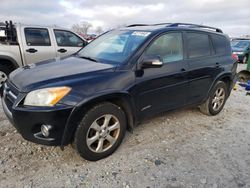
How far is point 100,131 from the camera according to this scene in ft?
9.15

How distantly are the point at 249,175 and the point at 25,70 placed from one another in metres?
3.16

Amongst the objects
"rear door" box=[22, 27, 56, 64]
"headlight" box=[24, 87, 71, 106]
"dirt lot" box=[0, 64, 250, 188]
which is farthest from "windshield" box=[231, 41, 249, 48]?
"headlight" box=[24, 87, 71, 106]

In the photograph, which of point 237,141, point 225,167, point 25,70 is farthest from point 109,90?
point 237,141

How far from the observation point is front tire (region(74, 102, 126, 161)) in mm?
2605

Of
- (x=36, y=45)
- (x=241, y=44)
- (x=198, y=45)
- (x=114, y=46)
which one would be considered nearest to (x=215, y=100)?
(x=198, y=45)

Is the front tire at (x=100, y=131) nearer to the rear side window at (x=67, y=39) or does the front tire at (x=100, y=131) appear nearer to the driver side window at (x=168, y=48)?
the driver side window at (x=168, y=48)

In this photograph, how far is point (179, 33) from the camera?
11.7 feet

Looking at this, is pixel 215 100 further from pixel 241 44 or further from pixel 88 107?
pixel 241 44

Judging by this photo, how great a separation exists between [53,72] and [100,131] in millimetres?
939

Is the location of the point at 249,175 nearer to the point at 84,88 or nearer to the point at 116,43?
the point at 84,88

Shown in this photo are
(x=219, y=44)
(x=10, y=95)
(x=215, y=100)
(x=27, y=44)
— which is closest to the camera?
(x=10, y=95)

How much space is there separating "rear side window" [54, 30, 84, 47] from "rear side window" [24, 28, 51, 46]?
286mm

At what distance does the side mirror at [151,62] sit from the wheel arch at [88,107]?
1.54 feet

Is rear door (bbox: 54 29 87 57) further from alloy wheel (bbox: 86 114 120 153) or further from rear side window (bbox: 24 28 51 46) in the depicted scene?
alloy wheel (bbox: 86 114 120 153)
